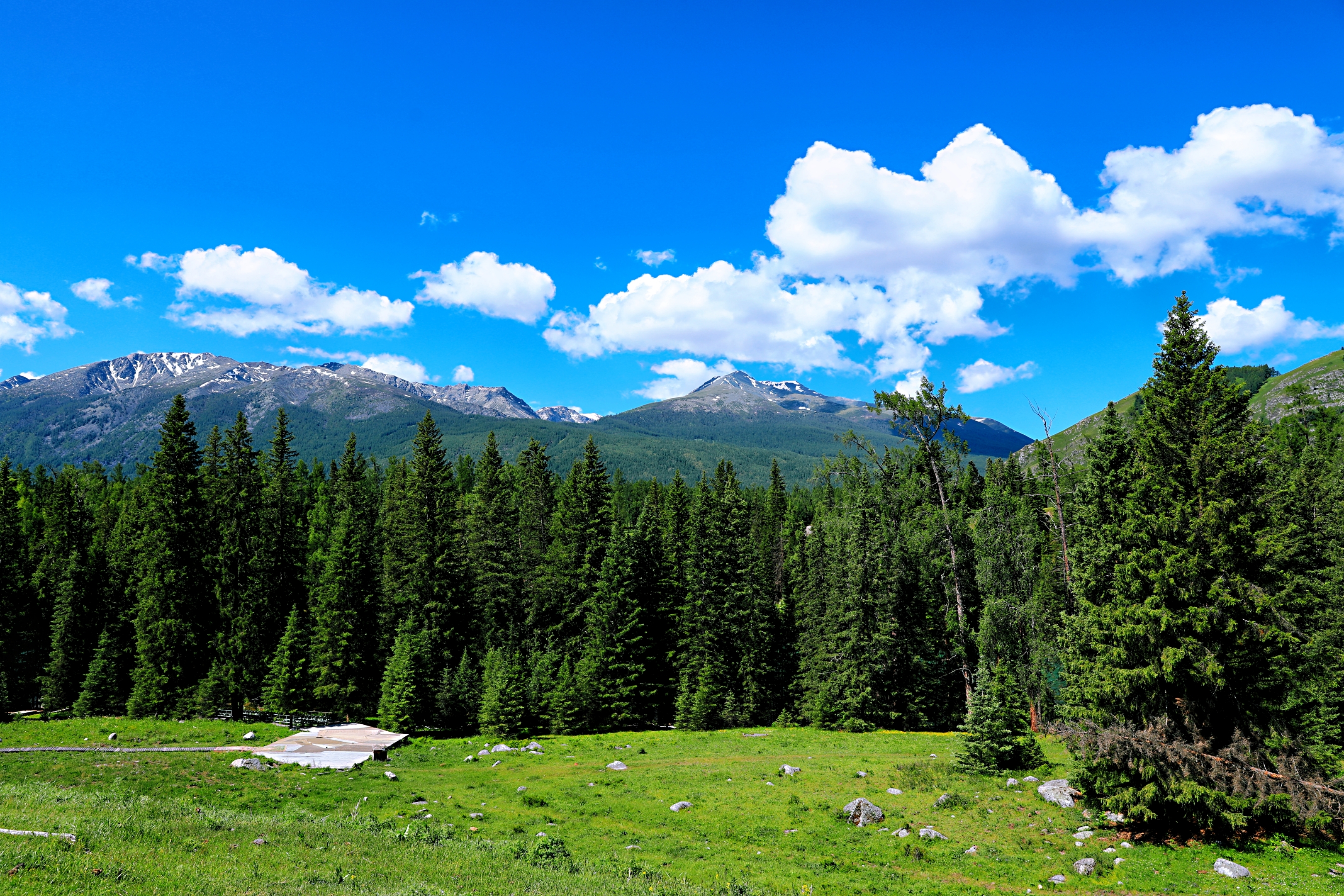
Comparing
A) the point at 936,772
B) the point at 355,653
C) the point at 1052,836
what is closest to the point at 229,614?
the point at 355,653

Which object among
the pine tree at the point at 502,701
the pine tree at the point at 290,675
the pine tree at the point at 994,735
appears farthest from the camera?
the pine tree at the point at 290,675

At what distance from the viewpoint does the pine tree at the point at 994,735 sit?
27.8 metres

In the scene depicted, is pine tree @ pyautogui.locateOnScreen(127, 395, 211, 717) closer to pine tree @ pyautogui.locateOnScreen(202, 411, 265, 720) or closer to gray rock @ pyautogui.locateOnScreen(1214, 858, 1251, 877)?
pine tree @ pyautogui.locateOnScreen(202, 411, 265, 720)

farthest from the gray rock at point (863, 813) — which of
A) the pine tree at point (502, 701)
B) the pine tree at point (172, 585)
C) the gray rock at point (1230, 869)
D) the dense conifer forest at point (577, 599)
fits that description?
the pine tree at point (172, 585)

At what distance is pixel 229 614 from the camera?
4481cm

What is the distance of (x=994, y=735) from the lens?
27938 mm

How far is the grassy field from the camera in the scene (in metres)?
13.2

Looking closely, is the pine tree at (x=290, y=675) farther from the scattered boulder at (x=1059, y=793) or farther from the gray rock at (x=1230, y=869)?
the gray rock at (x=1230, y=869)

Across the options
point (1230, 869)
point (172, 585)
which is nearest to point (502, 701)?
point (172, 585)

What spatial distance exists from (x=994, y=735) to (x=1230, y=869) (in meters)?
11.2

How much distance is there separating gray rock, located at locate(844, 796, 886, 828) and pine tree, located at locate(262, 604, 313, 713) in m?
38.2

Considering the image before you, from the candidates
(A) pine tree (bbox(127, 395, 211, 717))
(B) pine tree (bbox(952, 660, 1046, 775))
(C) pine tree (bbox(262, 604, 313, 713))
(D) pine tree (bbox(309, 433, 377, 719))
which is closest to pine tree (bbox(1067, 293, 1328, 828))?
(B) pine tree (bbox(952, 660, 1046, 775))

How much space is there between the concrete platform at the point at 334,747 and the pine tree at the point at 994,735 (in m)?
28.3

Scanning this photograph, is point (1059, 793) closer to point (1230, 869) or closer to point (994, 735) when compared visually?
point (994, 735)
